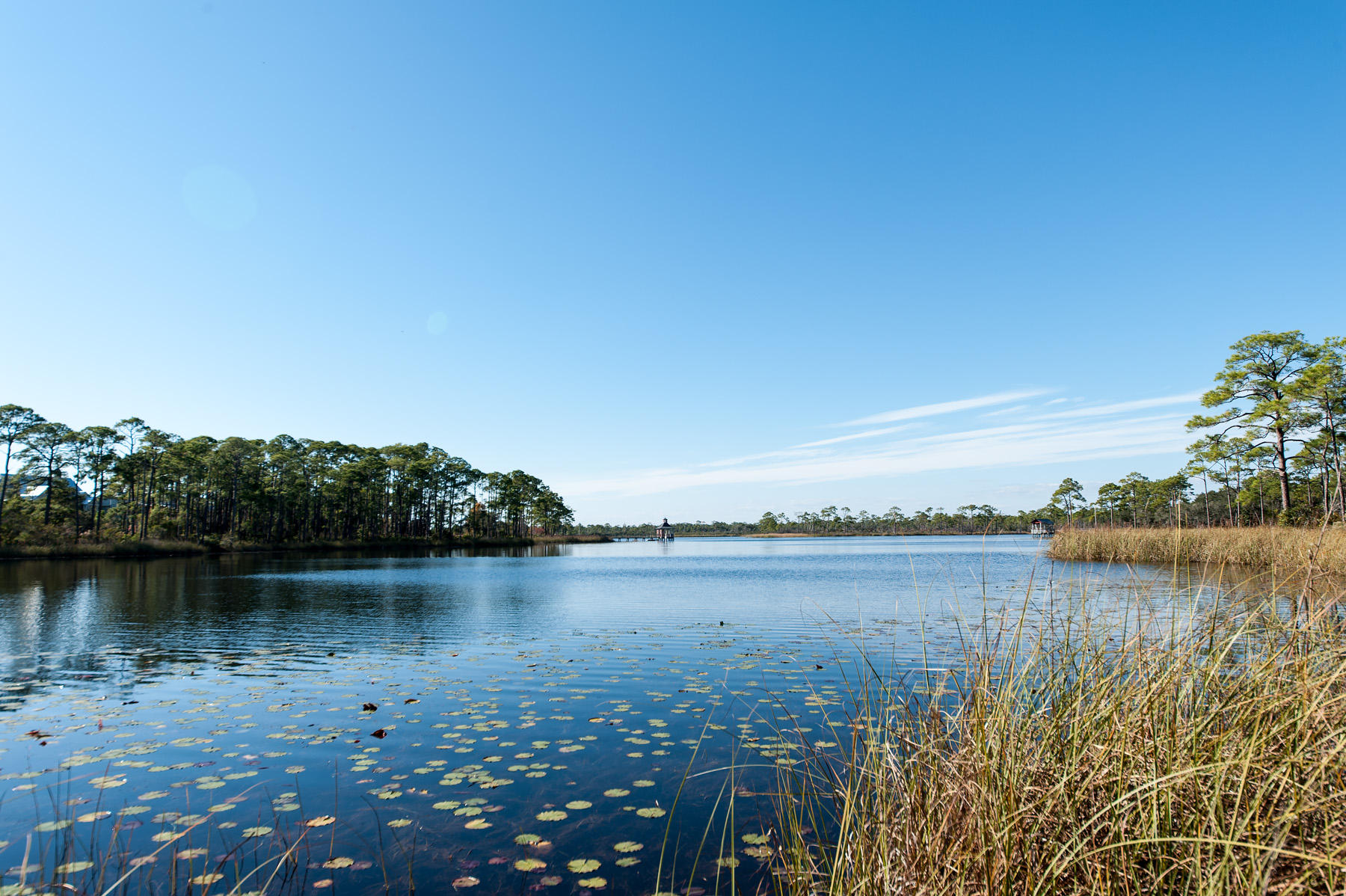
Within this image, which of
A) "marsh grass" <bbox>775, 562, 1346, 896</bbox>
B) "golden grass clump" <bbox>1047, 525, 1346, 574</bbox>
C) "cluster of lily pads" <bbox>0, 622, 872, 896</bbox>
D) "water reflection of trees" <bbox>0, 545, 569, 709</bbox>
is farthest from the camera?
"golden grass clump" <bbox>1047, 525, 1346, 574</bbox>

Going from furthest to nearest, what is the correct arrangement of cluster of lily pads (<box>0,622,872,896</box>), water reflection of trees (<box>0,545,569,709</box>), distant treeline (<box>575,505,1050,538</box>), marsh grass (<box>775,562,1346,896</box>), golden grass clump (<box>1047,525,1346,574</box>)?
distant treeline (<box>575,505,1050,538</box>) < golden grass clump (<box>1047,525,1346,574</box>) < water reflection of trees (<box>0,545,569,709</box>) < cluster of lily pads (<box>0,622,872,896</box>) < marsh grass (<box>775,562,1346,896</box>)

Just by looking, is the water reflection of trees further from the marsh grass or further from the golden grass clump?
the golden grass clump

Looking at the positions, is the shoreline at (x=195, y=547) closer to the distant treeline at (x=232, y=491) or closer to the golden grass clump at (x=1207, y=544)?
the distant treeline at (x=232, y=491)

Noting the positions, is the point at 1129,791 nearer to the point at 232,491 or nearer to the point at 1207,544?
the point at 1207,544

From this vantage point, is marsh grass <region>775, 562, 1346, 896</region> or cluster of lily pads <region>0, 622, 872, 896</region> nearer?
marsh grass <region>775, 562, 1346, 896</region>

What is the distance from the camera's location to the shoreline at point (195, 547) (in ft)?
137

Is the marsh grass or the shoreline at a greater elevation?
the marsh grass

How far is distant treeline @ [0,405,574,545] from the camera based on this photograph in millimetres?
48469

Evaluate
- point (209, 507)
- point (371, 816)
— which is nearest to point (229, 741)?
point (371, 816)

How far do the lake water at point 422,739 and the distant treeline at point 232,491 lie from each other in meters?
40.6

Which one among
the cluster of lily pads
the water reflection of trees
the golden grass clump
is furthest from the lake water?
the golden grass clump

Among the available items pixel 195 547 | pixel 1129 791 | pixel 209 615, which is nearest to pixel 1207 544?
pixel 1129 791

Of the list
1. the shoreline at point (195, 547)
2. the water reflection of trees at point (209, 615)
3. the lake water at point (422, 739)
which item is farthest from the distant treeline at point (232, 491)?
the lake water at point (422, 739)

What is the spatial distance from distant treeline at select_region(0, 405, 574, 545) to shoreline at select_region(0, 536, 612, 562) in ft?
4.02
